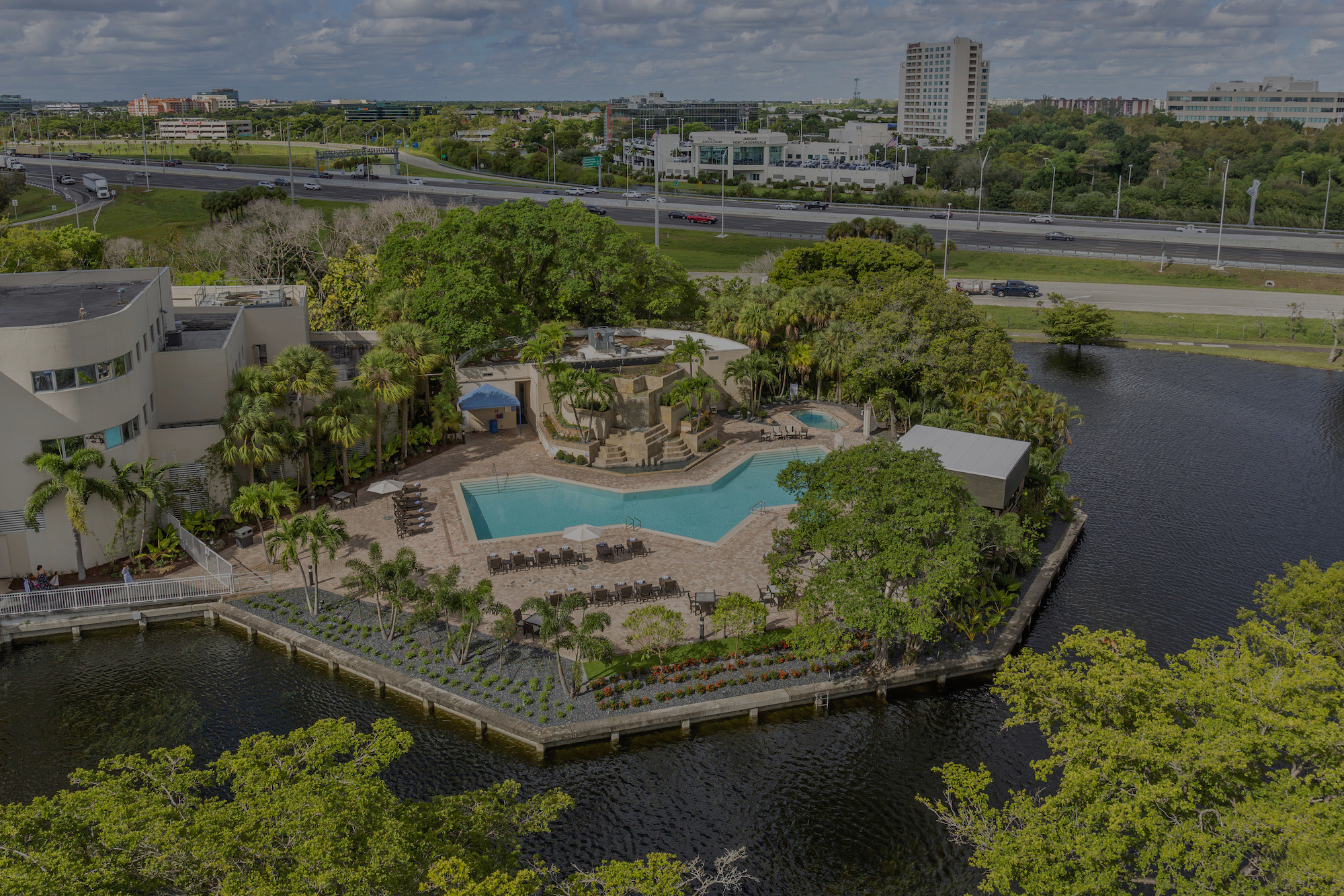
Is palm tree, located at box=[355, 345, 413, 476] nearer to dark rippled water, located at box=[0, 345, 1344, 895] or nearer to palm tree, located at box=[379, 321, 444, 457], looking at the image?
palm tree, located at box=[379, 321, 444, 457]

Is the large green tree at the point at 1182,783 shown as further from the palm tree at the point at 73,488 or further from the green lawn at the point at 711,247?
the green lawn at the point at 711,247

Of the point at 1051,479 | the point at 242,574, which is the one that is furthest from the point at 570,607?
the point at 1051,479

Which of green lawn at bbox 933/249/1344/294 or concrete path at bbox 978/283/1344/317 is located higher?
green lawn at bbox 933/249/1344/294

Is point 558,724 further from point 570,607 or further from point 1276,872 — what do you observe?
point 1276,872

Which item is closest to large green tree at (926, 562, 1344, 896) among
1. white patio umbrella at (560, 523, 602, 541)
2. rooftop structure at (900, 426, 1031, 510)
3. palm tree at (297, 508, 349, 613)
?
rooftop structure at (900, 426, 1031, 510)

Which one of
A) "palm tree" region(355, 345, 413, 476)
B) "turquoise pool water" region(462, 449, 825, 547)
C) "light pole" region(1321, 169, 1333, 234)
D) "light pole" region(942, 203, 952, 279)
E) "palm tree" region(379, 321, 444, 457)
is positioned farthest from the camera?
"light pole" region(1321, 169, 1333, 234)
